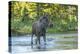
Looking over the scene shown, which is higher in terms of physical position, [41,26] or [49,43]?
[41,26]

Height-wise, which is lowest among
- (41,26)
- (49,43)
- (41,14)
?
(49,43)

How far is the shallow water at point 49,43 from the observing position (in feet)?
6.80

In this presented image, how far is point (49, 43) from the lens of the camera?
86.2 inches

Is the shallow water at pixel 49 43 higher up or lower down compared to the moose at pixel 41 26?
lower down

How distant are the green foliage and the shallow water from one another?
0.26ft

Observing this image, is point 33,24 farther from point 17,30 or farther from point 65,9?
point 65,9

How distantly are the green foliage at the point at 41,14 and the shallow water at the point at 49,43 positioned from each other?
80 millimetres

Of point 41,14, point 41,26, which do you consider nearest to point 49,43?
point 41,26

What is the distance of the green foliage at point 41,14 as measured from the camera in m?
2.09

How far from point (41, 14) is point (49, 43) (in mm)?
386

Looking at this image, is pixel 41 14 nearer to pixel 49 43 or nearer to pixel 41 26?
pixel 41 26

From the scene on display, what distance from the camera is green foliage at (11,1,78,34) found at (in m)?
2.09

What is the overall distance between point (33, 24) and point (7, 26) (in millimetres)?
324

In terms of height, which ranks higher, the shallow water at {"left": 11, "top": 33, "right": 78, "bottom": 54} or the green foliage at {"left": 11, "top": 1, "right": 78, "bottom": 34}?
the green foliage at {"left": 11, "top": 1, "right": 78, "bottom": 34}
